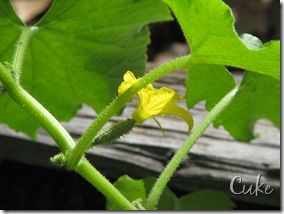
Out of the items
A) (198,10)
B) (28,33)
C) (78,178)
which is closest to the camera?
(198,10)

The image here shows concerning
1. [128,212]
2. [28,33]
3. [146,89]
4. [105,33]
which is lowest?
[128,212]

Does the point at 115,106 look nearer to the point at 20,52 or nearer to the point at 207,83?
the point at 20,52

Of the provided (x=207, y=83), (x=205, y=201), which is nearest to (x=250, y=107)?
(x=207, y=83)

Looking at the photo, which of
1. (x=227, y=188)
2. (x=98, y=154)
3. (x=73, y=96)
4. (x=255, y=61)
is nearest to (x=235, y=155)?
(x=227, y=188)

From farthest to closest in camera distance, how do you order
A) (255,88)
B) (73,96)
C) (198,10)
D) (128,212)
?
(73,96), (255,88), (128,212), (198,10)

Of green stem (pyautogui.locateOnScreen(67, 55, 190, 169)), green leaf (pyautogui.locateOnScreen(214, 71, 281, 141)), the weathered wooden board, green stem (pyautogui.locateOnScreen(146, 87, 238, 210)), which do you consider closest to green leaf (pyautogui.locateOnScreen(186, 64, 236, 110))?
green leaf (pyautogui.locateOnScreen(214, 71, 281, 141))

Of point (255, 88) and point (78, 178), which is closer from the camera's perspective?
point (255, 88)

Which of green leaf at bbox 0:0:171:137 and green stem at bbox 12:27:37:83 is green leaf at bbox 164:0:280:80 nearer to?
green stem at bbox 12:27:37:83

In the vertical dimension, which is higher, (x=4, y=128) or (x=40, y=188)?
(x=4, y=128)

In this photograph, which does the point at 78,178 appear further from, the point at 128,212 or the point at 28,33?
the point at 128,212
